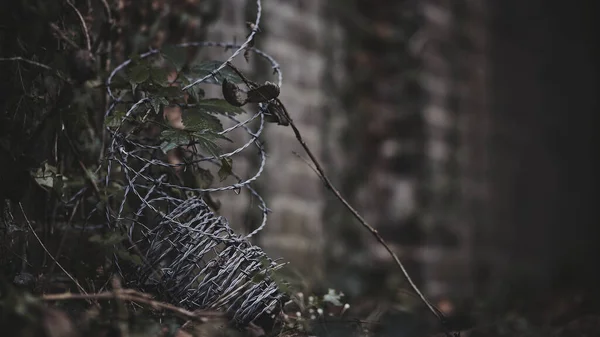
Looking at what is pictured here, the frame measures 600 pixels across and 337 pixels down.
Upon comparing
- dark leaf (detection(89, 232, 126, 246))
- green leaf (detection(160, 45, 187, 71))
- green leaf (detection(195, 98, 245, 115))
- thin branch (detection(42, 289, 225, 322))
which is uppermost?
green leaf (detection(160, 45, 187, 71))

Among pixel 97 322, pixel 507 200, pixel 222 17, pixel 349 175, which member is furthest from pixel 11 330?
pixel 507 200

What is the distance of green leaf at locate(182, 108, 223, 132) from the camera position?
4.29 ft

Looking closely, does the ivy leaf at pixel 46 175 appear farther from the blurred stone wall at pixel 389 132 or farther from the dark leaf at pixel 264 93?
the blurred stone wall at pixel 389 132

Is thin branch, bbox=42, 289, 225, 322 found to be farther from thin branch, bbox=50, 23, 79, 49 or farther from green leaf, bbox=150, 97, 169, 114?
thin branch, bbox=50, 23, 79, 49

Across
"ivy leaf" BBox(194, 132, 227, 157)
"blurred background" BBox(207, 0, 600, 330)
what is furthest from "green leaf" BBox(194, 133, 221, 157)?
"blurred background" BBox(207, 0, 600, 330)

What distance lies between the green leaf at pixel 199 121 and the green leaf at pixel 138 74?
0.30ft

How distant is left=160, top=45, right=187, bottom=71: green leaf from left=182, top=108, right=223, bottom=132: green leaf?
6.4 inches

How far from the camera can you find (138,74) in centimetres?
134

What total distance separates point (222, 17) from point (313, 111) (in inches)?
25.3

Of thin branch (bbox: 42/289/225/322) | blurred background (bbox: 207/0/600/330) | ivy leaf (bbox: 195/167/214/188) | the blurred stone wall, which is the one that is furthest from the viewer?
the blurred stone wall

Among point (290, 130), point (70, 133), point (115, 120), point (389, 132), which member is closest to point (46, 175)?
point (70, 133)

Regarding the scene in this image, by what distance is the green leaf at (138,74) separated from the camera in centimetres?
133

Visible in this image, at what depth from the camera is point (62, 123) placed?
4.45 ft

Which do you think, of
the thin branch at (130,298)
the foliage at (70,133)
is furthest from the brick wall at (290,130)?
the thin branch at (130,298)
